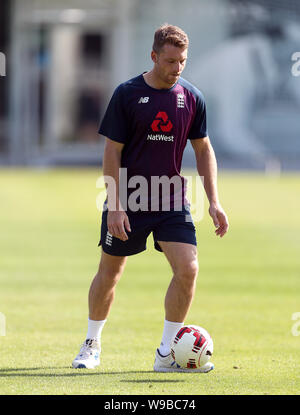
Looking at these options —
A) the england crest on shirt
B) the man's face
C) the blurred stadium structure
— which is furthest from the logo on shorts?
the blurred stadium structure

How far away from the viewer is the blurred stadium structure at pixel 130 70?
117ft

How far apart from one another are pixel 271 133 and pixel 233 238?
20731mm

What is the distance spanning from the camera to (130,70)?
36.5m

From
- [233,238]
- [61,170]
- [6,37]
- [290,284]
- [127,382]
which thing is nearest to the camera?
[127,382]

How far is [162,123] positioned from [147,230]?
78cm

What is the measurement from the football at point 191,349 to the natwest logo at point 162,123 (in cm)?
143

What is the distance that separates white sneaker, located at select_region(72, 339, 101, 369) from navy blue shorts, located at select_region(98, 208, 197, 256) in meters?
0.70

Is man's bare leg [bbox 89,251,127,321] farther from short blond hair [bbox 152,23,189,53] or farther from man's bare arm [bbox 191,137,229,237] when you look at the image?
short blond hair [bbox 152,23,189,53]

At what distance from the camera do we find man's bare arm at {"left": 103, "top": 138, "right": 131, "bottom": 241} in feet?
21.9

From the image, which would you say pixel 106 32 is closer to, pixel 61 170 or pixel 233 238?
pixel 61 170

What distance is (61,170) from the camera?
35031 millimetres

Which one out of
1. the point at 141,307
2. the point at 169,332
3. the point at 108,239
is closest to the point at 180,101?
the point at 108,239

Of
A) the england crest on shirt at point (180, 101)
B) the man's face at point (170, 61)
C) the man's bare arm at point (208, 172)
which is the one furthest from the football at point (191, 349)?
the man's face at point (170, 61)

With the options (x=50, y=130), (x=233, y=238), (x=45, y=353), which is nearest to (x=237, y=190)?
(x=233, y=238)
